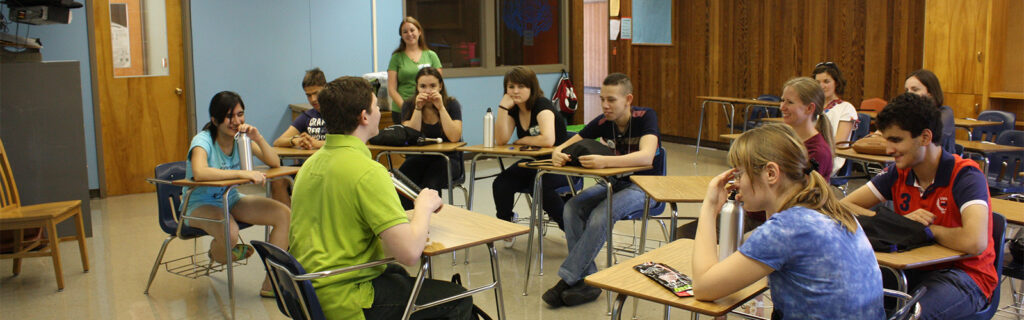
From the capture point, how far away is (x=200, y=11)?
6992 millimetres

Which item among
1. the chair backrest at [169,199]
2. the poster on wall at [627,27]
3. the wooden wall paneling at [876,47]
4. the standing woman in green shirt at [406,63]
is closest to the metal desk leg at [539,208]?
the chair backrest at [169,199]

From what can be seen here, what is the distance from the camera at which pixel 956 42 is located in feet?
22.8

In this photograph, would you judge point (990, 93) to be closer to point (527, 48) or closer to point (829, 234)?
point (527, 48)

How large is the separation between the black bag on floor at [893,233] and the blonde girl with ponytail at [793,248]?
1.80ft

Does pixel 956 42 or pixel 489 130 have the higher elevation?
pixel 956 42

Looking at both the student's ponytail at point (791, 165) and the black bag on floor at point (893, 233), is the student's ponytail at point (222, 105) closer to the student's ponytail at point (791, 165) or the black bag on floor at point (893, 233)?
the student's ponytail at point (791, 165)

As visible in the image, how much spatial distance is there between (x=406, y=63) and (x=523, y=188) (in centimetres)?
208

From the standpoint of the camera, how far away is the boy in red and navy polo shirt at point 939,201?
2486 mm

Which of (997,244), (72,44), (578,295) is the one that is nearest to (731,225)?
(997,244)

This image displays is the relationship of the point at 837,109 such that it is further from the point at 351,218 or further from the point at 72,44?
the point at 72,44

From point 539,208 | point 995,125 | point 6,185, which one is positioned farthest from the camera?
point 995,125

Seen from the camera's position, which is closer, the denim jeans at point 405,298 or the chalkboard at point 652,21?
the denim jeans at point 405,298

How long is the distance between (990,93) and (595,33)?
6306mm

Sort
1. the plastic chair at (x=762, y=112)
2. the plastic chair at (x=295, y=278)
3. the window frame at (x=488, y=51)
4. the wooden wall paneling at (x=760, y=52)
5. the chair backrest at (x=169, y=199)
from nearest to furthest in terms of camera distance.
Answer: the plastic chair at (x=295, y=278)
the chair backrest at (x=169, y=199)
the wooden wall paneling at (x=760, y=52)
the plastic chair at (x=762, y=112)
the window frame at (x=488, y=51)
